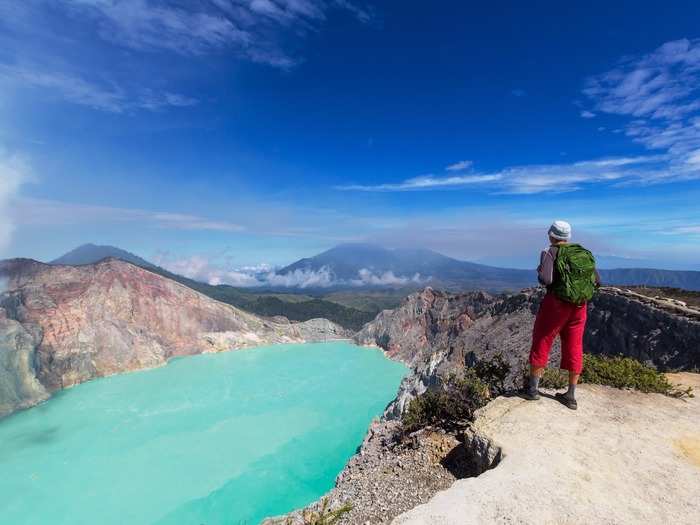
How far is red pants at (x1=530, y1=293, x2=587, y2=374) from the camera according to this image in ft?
19.0

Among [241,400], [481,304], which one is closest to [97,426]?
[241,400]

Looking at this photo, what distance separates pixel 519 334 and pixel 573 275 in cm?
3324

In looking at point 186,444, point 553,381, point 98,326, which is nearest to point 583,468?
point 553,381

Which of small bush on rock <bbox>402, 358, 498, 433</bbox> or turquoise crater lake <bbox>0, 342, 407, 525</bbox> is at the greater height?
small bush on rock <bbox>402, 358, 498, 433</bbox>

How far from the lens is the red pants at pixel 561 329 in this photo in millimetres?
5801

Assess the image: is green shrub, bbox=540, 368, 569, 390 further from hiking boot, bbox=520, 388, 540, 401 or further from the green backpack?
the green backpack

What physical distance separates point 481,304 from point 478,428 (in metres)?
52.6

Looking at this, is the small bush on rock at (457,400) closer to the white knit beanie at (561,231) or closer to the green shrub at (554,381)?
the green shrub at (554,381)

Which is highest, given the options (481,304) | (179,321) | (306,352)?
(481,304)

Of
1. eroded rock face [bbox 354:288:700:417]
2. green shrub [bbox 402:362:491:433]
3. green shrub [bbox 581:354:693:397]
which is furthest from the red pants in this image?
eroded rock face [bbox 354:288:700:417]

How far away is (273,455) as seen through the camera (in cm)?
2953

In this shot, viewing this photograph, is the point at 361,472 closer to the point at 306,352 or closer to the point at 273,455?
the point at 273,455

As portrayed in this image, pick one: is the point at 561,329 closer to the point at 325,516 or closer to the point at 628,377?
the point at 628,377

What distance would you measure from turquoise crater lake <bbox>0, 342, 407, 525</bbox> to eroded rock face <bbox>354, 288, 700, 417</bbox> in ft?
25.9
